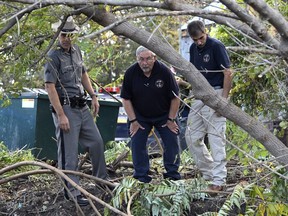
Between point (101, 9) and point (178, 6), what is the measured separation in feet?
2.40

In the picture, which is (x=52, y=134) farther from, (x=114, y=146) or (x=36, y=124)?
(x=114, y=146)

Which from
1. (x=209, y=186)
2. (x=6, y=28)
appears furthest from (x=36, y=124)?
(x=6, y=28)

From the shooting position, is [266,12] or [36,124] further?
[36,124]

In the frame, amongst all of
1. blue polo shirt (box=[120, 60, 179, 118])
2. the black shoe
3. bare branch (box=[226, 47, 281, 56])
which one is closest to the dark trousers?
blue polo shirt (box=[120, 60, 179, 118])

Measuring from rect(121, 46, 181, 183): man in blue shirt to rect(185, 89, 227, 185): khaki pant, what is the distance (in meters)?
0.19

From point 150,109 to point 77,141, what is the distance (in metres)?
0.85

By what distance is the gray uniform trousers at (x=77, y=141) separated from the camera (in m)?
7.39

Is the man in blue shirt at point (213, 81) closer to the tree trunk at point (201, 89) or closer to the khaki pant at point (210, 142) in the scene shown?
the khaki pant at point (210, 142)

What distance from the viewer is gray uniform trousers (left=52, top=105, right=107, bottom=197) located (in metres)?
7.39

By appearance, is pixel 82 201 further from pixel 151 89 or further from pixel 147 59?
pixel 147 59

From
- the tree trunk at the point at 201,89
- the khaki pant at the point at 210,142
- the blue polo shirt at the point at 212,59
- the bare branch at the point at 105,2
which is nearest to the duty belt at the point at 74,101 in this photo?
the khaki pant at the point at 210,142

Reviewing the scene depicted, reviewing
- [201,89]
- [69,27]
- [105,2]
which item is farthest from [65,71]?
[105,2]

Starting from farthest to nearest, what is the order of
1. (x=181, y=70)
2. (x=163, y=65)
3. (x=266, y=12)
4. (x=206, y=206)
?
(x=163, y=65) < (x=206, y=206) < (x=181, y=70) < (x=266, y=12)

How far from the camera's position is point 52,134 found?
952 cm
